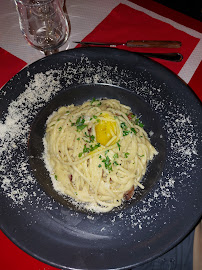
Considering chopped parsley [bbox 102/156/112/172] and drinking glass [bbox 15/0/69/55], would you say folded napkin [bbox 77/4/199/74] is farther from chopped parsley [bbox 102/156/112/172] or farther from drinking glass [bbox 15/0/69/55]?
chopped parsley [bbox 102/156/112/172]

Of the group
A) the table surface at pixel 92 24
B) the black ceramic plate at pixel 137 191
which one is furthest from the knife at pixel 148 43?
the black ceramic plate at pixel 137 191

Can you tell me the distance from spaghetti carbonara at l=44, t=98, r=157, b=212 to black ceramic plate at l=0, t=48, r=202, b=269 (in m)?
0.08

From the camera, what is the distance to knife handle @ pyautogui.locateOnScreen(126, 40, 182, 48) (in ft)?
7.58

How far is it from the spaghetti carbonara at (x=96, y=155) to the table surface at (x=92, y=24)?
0.65m

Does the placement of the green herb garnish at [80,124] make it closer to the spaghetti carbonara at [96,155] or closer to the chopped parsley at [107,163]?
the spaghetti carbonara at [96,155]

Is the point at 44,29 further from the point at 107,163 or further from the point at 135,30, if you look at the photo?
the point at 107,163

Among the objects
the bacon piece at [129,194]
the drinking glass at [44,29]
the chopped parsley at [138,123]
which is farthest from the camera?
the drinking glass at [44,29]

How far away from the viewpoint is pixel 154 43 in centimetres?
232

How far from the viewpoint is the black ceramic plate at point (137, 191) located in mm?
1523

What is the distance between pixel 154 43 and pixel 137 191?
119 cm

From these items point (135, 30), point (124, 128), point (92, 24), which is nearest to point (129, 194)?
point (124, 128)

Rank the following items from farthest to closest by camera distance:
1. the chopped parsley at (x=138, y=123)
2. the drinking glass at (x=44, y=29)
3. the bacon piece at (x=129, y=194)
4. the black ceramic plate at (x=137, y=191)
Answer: the drinking glass at (x=44, y=29)
the chopped parsley at (x=138, y=123)
the bacon piece at (x=129, y=194)
the black ceramic plate at (x=137, y=191)

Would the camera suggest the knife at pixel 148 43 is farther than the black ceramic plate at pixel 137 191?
Yes

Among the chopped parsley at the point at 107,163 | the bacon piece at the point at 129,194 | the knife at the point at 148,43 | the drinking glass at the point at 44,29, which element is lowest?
the bacon piece at the point at 129,194
